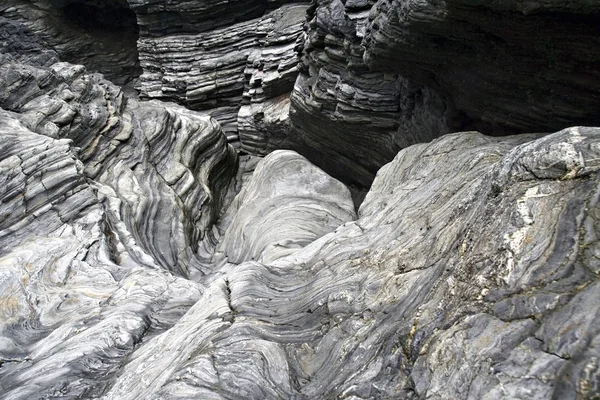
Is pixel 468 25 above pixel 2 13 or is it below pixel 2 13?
above

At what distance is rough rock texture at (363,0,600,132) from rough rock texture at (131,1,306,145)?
8.01m

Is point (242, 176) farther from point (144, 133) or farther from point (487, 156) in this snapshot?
point (487, 156)

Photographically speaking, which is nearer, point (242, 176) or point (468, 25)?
point (468, 25)

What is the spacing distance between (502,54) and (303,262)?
A: 3.34 m

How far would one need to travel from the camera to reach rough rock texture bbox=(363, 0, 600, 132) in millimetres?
4594

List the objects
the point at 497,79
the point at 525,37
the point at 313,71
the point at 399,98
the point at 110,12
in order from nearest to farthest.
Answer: the point at 525,37, the point at 497,79, the point at 399,98, the point at 313,71, the point at 110,12

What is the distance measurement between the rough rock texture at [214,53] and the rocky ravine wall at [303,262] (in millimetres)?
3796

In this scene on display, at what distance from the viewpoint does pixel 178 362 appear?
423 centimetres

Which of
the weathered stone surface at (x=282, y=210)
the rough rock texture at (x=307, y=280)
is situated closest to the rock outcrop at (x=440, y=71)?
the rough rock texture at (x=307, y=280)

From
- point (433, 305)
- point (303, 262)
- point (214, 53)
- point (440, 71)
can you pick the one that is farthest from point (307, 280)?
point (214, 53)

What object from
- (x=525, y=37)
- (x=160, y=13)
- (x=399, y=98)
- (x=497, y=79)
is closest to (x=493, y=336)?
(x=525, y=37)

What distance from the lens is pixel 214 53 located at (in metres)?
15.8

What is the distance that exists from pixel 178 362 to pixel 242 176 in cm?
1032

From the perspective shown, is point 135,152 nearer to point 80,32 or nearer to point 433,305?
point 433,305
